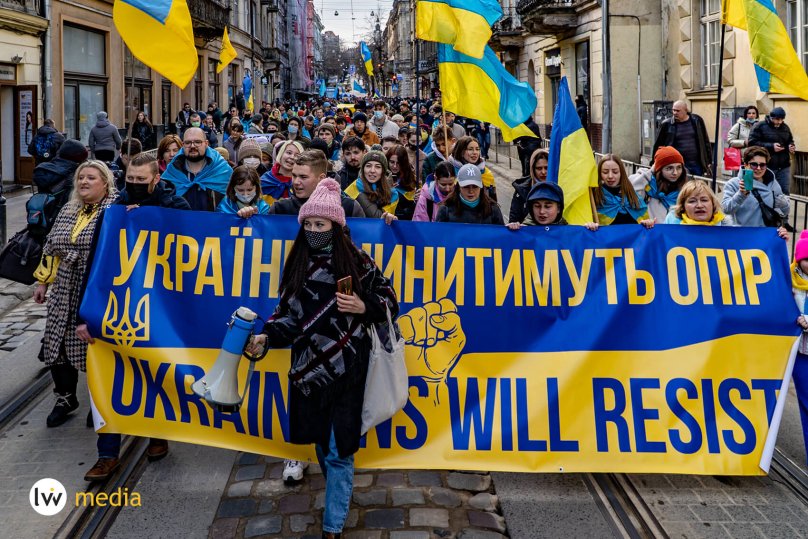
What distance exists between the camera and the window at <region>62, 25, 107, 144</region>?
2214 cm

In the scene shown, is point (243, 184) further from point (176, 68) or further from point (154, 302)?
point (154, 302)

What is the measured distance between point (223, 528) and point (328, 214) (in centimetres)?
178

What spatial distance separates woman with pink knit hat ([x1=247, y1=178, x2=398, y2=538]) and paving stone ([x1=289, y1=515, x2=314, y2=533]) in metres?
0.29

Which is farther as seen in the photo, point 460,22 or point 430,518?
point 460,22

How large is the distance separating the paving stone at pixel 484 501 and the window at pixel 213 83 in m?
36.9

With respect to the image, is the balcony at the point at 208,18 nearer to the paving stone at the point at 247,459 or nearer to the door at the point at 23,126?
the door at the point at 23,126

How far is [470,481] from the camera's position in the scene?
4.88 m

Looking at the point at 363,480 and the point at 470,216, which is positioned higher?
the point at 470,216

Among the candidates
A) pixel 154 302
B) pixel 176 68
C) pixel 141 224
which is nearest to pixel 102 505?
pixel 154 302

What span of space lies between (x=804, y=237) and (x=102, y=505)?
442cm

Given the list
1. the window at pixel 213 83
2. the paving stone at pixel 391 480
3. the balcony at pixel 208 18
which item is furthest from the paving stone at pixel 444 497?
the window at pixel 213 83

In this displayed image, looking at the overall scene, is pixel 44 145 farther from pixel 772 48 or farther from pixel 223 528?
pixel 772 48

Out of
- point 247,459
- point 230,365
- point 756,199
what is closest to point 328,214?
point 230,365

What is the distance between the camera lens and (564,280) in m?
5.10
